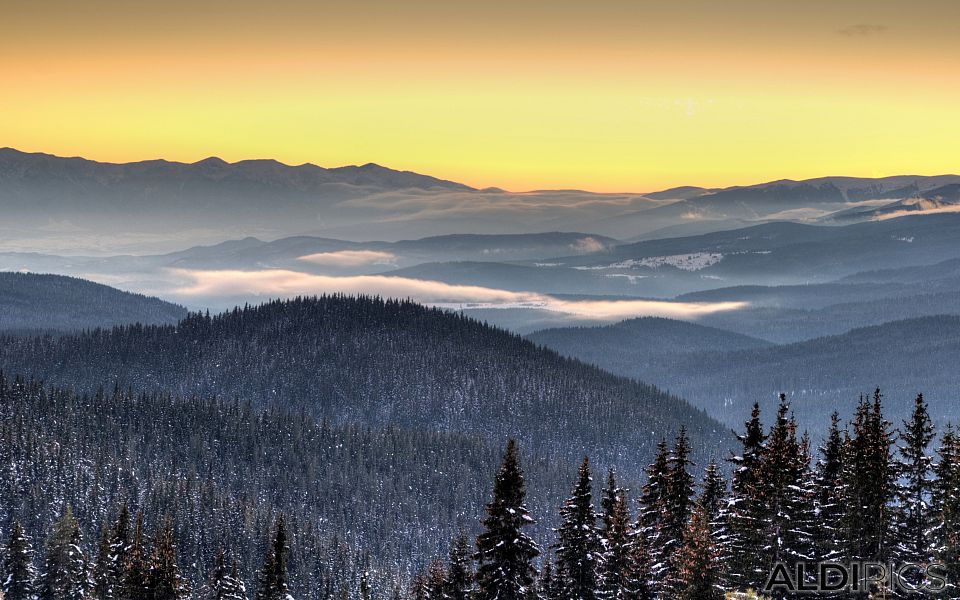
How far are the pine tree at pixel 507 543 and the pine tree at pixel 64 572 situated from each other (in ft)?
197

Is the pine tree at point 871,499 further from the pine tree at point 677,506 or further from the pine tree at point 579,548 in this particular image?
the pine tree at point 579,548

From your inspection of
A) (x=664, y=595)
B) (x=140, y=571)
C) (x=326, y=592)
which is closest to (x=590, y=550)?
(x=664, y=595)

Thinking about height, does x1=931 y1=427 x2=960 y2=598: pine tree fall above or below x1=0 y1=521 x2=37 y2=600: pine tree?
above

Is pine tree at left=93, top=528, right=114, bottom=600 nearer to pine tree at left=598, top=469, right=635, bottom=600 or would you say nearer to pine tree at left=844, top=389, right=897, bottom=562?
pine tree at left=598, top=469, right=635, bottom=600

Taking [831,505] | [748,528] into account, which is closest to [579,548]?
[748,528]

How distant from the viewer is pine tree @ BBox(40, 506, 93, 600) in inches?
4097

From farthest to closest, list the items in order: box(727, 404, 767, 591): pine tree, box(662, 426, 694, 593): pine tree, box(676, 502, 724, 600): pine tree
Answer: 1. box(662, 426, 694, 593): pine tree
2. box(727, 404, 767, 591): pine tree
3. box(676, 502, 724, 600): pine tree

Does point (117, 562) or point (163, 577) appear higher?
point (163, 577)

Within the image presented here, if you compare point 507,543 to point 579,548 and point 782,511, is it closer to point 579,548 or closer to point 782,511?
point 579,548

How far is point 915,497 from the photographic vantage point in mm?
64000

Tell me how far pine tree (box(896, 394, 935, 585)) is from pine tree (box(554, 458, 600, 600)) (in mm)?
15054

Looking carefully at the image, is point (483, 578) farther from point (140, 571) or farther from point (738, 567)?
point (140, 571)

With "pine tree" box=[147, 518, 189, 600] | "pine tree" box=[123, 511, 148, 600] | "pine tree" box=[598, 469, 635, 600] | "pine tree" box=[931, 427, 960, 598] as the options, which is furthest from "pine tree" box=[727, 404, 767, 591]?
"pine tree" box=[123, 511, 148, 600]

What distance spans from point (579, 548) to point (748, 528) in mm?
8593
